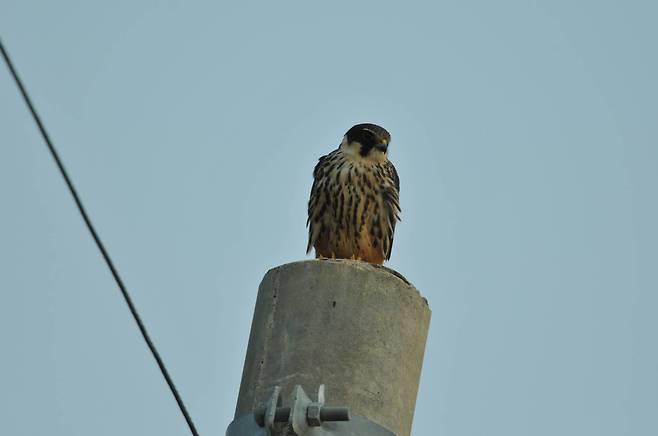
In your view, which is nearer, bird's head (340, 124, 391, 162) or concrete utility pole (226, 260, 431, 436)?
concrete utility pole (226, 260, 431, 436)

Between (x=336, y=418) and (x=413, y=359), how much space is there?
1.82ft

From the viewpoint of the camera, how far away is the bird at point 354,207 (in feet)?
28.0

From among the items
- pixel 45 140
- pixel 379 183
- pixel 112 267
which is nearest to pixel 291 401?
pixel 112 267

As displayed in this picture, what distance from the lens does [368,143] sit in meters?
8.91

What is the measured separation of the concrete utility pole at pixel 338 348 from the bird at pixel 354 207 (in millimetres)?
4039

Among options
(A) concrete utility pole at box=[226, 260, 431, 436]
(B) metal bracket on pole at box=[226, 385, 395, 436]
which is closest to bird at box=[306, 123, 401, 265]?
(A) concrete utility pole at box=[226, 260, 431, 436]

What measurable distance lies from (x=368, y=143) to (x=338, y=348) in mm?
4786

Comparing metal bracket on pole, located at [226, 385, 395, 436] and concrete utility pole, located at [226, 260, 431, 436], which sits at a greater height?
concrete utility pole, located at [226, 260, 431, 436]

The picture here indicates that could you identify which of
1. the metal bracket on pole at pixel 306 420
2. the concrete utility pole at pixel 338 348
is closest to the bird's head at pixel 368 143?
the concrete utility pole at pixel 338 348

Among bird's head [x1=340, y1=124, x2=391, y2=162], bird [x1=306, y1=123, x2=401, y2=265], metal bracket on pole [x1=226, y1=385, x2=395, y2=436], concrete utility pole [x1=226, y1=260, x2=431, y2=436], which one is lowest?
metal bracket on pole [x1=226, y1=385, x2=395, y2=436]

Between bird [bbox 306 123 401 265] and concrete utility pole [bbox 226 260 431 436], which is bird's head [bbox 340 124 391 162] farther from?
concrete utility pole [bbox 226 260 431 436]

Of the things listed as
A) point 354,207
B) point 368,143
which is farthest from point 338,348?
point 368,143

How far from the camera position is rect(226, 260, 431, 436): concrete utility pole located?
4137 millimetres

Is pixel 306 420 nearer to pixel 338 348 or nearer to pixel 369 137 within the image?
pixel 338 348
